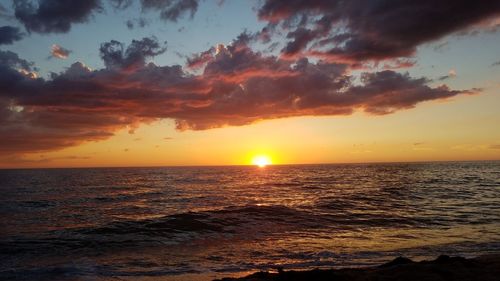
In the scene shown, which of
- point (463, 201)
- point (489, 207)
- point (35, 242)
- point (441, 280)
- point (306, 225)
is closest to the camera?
point (441, 280)

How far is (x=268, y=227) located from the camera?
2550 cm

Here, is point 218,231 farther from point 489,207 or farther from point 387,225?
point 489,207

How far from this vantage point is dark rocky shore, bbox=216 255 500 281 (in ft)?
33.5

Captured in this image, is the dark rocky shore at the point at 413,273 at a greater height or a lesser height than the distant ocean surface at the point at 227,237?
greater

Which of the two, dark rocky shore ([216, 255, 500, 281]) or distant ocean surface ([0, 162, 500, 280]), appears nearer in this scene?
dark rocky shore ([216, 255, 500, 281])

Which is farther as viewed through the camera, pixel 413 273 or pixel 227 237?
pixel 227 237

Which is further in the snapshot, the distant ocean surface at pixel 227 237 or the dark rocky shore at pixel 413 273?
the distant ocean surface at pixel 227 237

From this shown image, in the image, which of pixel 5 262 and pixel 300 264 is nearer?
pixel 300 264

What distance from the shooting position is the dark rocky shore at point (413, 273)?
10203mm

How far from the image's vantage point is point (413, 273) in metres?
10.7

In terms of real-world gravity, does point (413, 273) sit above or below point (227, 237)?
above

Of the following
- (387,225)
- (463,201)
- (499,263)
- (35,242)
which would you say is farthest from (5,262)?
(463,201)

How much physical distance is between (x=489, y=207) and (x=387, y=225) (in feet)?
44.1

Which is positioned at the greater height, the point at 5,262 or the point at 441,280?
the point at 441,280
